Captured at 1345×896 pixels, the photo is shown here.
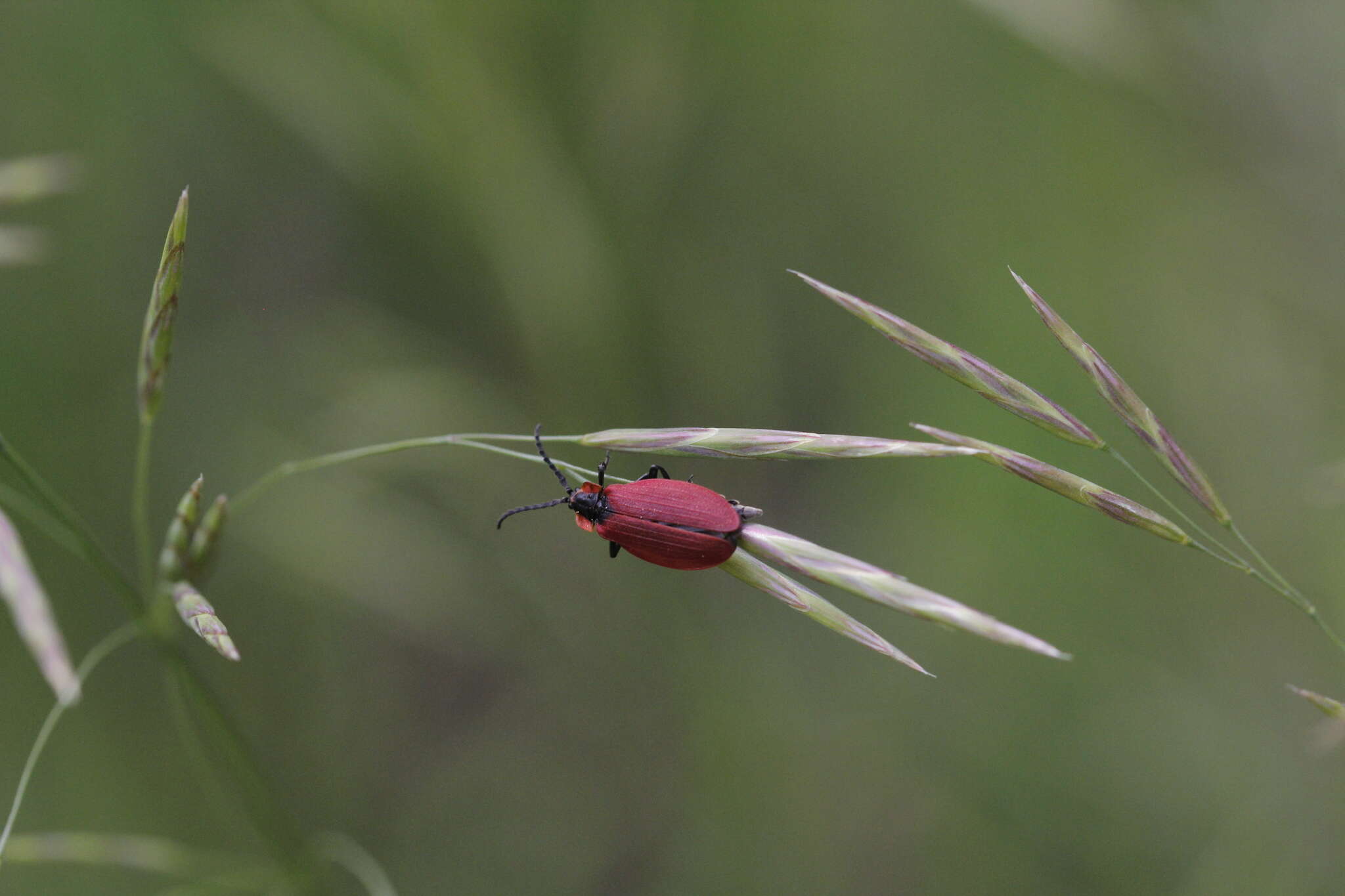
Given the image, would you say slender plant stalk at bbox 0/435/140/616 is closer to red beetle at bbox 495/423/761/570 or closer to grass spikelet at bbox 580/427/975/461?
red beetle at bbox 495/423/761/570

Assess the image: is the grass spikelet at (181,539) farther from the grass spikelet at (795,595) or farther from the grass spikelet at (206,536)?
the grass spikelet at (795,595)

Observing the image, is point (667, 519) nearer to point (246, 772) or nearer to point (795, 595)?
point (795, 595)

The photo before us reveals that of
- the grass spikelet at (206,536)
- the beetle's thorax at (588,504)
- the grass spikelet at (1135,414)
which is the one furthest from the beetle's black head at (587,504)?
the grass spikelet at (1135,414)

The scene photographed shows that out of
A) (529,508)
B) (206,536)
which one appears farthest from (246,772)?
(206,536)

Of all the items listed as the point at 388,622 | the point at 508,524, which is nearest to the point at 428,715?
the point at 388,622

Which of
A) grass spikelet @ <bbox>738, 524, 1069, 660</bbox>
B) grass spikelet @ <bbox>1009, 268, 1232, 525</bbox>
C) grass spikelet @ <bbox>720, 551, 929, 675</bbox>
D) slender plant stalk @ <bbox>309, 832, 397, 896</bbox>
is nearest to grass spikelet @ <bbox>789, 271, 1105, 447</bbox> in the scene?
grass spikelet @ <bbox>1009, 268, 1232, 525</bbox>

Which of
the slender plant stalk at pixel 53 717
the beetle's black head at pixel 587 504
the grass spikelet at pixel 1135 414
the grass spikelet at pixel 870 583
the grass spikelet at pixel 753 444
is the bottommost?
the slender plant stalk at pixel 53 717

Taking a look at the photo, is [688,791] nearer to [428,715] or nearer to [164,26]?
[428,715]

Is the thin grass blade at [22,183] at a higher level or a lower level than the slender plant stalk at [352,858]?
higher
